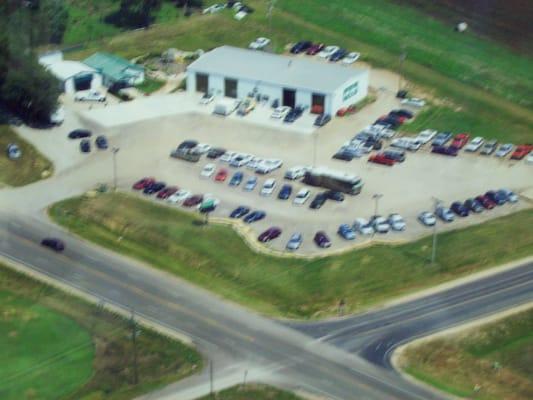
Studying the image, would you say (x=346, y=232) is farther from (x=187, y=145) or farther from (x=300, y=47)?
(x=300, y=47)

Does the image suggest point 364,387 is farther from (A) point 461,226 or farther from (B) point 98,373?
(A) point 461,226

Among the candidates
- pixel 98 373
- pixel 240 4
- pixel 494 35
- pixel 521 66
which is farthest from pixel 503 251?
pixel 240 4

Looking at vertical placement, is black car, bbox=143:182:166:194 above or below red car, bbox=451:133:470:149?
below

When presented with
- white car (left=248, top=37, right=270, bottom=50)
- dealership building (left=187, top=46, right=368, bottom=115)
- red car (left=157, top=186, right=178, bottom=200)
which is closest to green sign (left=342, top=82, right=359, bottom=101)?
dealership building (left=187, top=46, right=368, bottom=115)

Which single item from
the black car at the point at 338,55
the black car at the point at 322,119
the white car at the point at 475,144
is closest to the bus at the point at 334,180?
the black car at the point at 322,119

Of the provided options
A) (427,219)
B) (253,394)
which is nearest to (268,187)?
(427,219)

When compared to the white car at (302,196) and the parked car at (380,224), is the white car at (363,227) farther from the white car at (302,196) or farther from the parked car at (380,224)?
the white car at (302,196)

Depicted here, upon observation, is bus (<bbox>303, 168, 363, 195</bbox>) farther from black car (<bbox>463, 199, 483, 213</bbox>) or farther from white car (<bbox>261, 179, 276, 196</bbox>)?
black car (<bbox>463, 199, 483, 213</bbox>)
